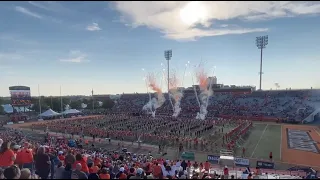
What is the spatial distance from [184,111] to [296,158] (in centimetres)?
4189

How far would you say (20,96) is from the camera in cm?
5919

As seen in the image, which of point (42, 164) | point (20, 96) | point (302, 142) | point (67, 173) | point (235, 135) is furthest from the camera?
point (20, 96)

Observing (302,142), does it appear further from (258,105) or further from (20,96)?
(20,96)

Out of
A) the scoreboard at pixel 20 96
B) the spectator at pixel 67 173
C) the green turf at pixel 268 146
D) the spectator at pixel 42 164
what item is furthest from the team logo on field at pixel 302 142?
the scoreboard at pixel 20 96

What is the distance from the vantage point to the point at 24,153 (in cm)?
835

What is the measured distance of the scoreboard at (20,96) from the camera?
58.3m

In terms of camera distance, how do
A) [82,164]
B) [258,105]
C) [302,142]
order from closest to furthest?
1. [82,164]
2. [302,142]
3. [258,105]

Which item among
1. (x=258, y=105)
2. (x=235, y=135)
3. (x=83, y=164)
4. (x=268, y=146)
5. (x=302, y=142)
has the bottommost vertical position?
(x=302, y=142)

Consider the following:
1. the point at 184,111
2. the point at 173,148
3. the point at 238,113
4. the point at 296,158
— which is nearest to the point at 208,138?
the point at 173,148

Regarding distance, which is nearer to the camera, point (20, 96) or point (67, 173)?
point (67, 173)

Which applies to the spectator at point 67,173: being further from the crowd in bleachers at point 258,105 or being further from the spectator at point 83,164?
the crowd in bleachers at point 258,105

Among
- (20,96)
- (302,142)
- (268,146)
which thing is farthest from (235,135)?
(20,96)

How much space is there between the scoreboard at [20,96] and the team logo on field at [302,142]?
5240 centimetres

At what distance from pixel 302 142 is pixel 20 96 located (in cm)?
5494
